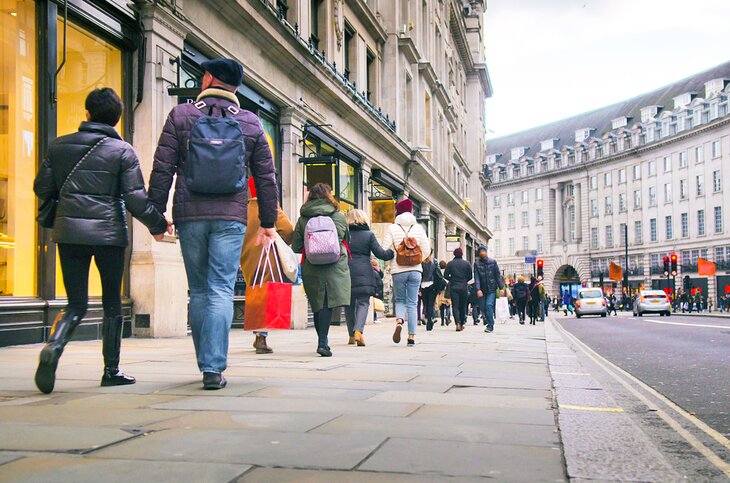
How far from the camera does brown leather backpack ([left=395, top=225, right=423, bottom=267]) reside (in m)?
10.1

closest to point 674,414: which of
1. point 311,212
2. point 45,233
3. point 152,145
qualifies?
point 311,212

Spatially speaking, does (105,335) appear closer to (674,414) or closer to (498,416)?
(498,416)

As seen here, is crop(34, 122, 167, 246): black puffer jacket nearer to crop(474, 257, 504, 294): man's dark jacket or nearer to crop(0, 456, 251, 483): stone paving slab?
crop(0, 456, 251, 483): stone paving slab

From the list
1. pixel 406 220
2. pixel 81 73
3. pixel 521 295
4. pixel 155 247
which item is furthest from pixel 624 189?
pixel 81 73

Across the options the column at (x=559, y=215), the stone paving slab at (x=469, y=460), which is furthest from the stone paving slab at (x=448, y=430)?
the column at (x=559, y=215)

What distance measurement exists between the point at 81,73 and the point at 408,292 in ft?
15.9

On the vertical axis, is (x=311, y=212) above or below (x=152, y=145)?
below

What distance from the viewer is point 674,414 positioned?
4.73 meters

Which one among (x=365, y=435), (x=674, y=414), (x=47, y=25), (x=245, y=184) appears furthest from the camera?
(x=47, y=25)

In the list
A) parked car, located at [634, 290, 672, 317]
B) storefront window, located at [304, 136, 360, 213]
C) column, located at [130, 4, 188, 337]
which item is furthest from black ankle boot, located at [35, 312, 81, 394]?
parked car, located at [634, 290, 672, 317]

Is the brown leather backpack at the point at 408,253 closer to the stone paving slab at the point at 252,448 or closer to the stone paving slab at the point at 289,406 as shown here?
the stone paving slab at the point at 289,406

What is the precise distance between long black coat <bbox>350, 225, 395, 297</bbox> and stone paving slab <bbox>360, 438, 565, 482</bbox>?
6177mm

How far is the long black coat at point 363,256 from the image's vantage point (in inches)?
372

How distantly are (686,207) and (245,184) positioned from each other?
75.4 m
